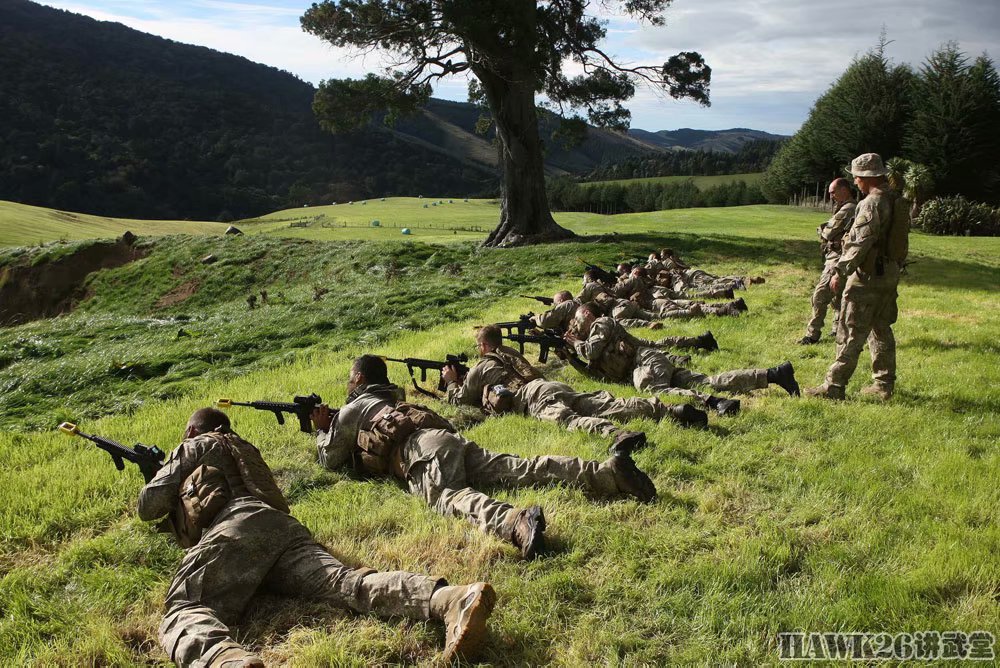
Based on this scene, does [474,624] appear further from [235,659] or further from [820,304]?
[820,304]

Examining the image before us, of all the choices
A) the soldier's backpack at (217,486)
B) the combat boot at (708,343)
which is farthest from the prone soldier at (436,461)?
the combat boot at (708,343)

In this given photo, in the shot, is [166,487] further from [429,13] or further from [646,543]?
[429,13]

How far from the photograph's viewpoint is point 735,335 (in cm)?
1060

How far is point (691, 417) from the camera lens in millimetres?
6367

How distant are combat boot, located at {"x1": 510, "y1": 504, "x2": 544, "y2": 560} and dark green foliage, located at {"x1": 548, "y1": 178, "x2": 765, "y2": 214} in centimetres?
8262

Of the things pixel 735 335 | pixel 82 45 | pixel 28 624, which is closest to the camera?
pixel 28 624

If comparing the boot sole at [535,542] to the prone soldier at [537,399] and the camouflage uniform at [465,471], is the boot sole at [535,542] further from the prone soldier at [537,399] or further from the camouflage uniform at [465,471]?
the prone soldier at [537,399]

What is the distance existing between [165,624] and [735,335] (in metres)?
9.31

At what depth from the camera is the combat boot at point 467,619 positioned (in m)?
3.22

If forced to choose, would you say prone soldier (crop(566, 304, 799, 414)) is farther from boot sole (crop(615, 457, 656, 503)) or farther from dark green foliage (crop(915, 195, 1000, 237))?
dark green foliage (crop(915, 195, 1000, 237))

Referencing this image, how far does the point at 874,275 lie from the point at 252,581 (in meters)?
7.02

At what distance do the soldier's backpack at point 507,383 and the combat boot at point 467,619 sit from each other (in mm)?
3626

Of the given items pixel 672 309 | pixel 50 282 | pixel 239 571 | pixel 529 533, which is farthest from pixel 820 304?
pixel 50 282

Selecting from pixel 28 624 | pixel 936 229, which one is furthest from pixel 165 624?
pixel 936 229
